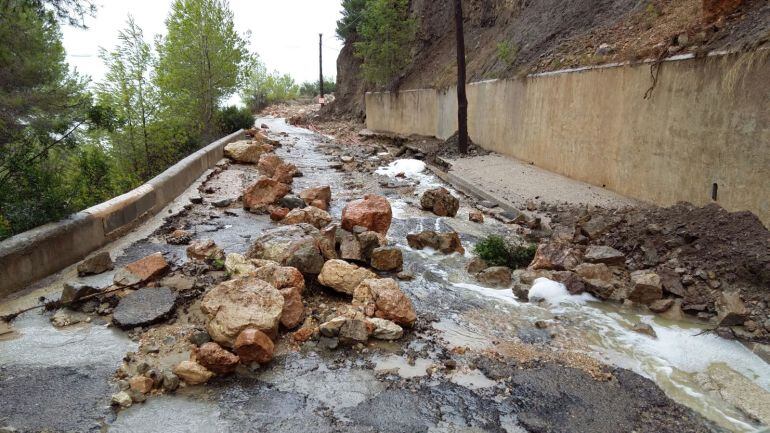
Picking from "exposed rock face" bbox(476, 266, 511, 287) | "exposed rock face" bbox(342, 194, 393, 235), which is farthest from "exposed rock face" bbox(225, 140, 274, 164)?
"exposed rock face" bbox(476, 266, 511, 287)

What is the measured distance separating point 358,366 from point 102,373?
76.9 inches

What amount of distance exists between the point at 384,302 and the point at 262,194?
5143 mm

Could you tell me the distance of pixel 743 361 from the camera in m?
4.44

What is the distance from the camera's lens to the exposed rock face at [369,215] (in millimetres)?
7250

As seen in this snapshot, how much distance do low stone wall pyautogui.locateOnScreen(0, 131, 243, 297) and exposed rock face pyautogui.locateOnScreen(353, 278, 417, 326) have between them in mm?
3290

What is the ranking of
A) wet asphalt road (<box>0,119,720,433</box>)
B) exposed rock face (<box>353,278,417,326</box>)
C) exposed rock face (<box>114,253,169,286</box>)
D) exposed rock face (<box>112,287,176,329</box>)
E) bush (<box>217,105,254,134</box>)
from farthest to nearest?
1. bush (<box>217,105,254,134</box>)
2. exposed rock face (<box>114,253,169,286</box>)
3. exposed rock face (<box>353,278,417,326</box>)
4. exposed rock face (<box>112,287,176,329</box>)
5. wet asphalt road (<box>0,119,720,433</box>)

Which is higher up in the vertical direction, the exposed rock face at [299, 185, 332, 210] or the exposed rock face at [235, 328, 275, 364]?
the exposed rock face at [299, 185, 332, 210]

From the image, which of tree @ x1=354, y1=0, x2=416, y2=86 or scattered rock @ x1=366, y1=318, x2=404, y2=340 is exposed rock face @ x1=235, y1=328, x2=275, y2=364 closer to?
scattered rock @ x1=366, y1=318, x2=404, y2=340

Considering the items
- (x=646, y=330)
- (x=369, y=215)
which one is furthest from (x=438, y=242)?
(x=646, y=330)

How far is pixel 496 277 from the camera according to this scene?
622 cm

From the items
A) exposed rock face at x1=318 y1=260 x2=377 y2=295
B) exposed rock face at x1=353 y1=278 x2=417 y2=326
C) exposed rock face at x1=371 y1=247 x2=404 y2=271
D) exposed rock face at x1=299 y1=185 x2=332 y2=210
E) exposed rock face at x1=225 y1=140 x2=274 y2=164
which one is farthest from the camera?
exposed rock face at x1=225 y1=140 x2=274 y2=164

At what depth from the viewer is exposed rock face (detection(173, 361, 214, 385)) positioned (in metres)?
3.77

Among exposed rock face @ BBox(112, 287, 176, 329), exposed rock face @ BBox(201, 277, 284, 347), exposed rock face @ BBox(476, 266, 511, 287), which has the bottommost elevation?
exposed rock face @ BBox(476, 266, 511, 287)

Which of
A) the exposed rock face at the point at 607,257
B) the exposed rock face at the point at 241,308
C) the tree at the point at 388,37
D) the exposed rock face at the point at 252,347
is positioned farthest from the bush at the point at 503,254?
the tree at the point at 388,37
